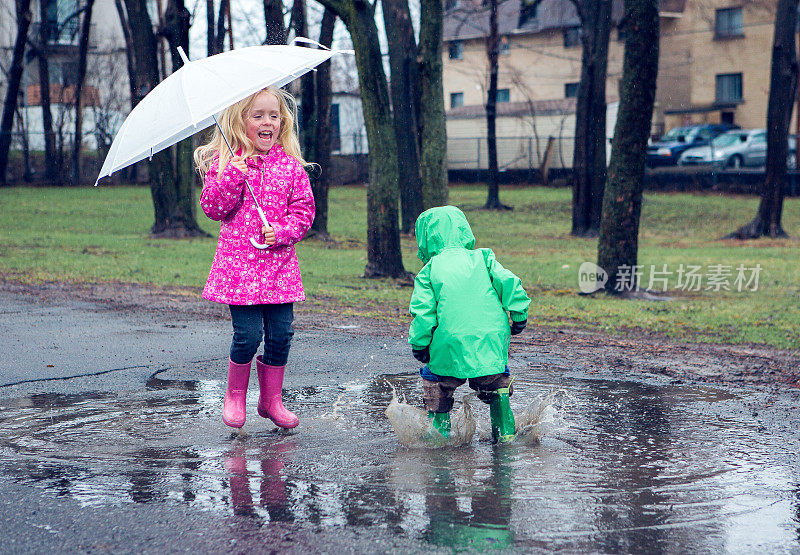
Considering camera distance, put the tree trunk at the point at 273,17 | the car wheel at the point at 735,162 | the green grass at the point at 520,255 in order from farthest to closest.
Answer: the car wheel at the point at 735,162 → the tree trunk at the point at 273,17 → the green grass at the point at 520,255

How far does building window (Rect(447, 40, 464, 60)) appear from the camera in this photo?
155 feet

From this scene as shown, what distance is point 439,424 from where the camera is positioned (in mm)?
4367

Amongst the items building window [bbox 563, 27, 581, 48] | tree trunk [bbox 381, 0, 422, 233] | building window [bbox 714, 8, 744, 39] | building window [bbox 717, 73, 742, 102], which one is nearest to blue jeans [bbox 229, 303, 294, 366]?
tree trunk [bbox 381, 0, 422, 233]

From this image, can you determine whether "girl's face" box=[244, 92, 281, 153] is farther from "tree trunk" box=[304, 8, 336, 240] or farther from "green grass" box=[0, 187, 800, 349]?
"tree trunk" box=[304, 8, 336, 240]

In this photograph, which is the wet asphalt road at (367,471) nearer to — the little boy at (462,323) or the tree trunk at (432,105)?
the little boy at (462,323)

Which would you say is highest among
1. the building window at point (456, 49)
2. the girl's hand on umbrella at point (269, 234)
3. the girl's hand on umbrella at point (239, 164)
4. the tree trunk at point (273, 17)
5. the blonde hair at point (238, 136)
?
the building window at point (456, 49)

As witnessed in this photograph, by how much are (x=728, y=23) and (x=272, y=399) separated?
42.0 metres

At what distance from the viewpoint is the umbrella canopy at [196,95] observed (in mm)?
4285

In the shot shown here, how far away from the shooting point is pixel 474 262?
4.32 m

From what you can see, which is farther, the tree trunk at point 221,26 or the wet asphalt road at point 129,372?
the tree trunk at point 221,26

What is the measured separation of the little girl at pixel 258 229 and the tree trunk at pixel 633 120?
21.6 ft

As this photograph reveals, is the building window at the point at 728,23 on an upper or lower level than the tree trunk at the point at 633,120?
upper

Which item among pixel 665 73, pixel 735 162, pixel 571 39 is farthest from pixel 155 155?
pixel 571 39

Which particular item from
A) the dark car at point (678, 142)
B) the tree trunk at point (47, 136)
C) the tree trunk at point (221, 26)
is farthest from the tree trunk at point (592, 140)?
the tree trunk at point (47, 136)
